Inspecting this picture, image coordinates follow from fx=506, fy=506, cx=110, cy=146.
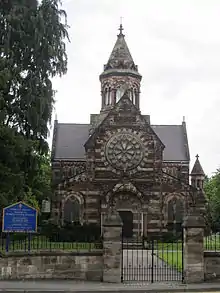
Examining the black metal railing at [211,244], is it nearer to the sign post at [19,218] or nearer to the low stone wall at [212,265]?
the low stone wall at [212,265]

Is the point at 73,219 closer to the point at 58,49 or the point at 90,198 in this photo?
the point at 90,198

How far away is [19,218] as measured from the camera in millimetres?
18906

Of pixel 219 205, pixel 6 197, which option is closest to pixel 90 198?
pixel 6 197

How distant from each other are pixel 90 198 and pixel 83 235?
12.2 ft

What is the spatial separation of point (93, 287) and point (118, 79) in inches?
1650

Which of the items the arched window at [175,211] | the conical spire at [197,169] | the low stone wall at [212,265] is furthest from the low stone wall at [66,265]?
the conical spire at [197,169]

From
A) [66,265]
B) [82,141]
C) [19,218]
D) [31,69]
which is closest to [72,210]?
[82,141]

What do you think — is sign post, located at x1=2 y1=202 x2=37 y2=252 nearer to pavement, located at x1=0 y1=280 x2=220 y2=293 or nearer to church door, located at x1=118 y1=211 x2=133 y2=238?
pavement, located at x1=0 y1=280 x2=220 y2=293

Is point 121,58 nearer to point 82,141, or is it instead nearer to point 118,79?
point 118,79

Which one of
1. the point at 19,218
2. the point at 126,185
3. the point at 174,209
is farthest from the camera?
the point at 174,209

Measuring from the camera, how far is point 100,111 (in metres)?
58.0

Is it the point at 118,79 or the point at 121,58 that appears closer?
the point at 118,79

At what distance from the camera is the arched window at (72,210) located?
46.2 m

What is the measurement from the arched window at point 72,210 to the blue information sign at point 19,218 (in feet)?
89.5
